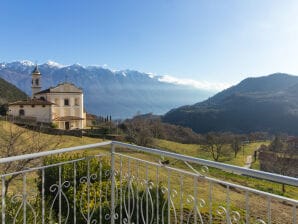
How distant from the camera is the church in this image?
38562 millimetres

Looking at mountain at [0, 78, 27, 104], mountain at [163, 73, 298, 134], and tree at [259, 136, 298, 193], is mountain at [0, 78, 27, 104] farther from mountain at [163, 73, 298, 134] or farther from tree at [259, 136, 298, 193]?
mountain at [163, 73, 298, 134]

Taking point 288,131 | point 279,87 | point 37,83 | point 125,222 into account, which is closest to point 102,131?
point 37,83

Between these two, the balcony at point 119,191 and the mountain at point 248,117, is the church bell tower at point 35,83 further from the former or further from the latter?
the mountain at point 248,117

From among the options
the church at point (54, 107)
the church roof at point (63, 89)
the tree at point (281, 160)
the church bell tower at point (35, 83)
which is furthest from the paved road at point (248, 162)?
the church bell tower at point (35, 83)

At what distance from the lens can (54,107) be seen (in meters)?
41.9

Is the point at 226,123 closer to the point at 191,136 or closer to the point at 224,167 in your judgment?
the point at 191,136

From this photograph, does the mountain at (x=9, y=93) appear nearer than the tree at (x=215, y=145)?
No

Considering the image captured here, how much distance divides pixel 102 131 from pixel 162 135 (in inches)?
414

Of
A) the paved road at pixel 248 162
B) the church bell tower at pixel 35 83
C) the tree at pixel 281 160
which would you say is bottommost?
the paved road at pixel 248 162

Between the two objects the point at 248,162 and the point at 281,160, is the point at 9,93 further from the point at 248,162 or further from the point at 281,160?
the point at 281,160

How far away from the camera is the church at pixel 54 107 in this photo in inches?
1518

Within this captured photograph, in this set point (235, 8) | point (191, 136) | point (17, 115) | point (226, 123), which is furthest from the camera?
point (226, 123)

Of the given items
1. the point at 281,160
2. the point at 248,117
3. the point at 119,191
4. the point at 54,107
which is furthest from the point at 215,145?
the point at 248,117

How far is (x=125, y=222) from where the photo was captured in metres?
4.60
